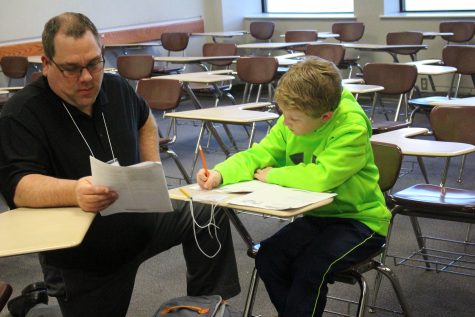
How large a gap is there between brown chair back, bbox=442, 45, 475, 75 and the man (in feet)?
14.3

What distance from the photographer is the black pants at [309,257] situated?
2.24m

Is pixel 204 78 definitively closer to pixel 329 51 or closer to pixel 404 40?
pixel 329 51

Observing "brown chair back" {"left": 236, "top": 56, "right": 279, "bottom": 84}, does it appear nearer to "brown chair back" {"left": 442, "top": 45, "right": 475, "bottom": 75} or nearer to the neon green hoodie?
"brown chair back" {"left": 442, "top": 45, "right": 475, "bottom": 75}

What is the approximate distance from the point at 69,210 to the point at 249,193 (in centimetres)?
55

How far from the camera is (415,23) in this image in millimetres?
8656

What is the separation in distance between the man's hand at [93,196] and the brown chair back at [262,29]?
8.11 metres

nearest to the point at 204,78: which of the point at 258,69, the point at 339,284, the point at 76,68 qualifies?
the point at 258,69

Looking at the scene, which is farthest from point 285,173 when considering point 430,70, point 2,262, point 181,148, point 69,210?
point 181,148

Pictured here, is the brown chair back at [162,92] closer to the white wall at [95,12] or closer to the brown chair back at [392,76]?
the brown chair back at [392,76]

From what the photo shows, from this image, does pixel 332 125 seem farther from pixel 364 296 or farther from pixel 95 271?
pixel 95 271

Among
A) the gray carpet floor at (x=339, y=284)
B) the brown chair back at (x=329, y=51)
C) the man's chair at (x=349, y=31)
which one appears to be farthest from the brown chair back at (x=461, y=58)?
the man's chair at (x=349, y=31)

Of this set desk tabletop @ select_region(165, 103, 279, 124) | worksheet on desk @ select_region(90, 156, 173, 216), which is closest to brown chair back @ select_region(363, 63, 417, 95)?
desk tabletop @ select_region(165, 103, 279, 124)

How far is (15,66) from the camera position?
7727 mm

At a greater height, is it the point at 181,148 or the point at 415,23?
the point at 415,23
